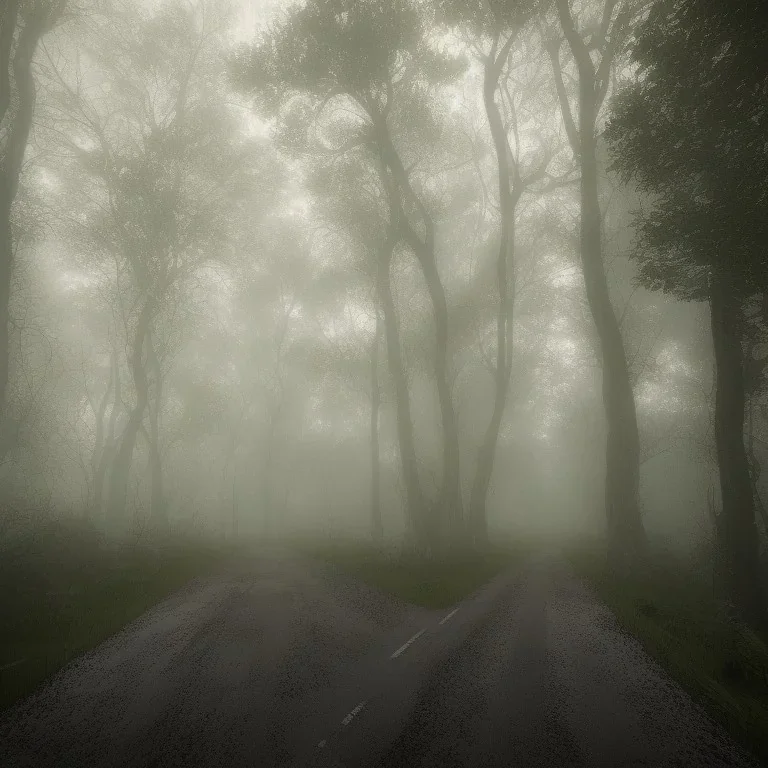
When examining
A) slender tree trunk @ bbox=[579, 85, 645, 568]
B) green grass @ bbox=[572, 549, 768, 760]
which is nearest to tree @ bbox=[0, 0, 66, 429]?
green grass @ bbox=[572, 549, 768, 760]

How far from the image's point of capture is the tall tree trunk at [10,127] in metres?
11.1

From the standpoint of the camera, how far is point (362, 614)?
9.57m

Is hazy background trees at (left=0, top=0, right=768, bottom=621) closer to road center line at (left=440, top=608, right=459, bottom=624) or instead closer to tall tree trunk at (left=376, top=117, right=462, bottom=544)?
tall tree trunk at (left=376, top=117, right=462, bottom=544)

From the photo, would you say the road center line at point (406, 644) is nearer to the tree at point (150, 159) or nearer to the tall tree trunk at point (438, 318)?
the tall tree trunk at point (438, 318)

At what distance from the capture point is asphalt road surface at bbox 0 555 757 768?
4.59 meters

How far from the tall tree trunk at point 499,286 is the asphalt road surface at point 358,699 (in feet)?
A: 31.7

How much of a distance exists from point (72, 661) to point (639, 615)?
11.0 metres

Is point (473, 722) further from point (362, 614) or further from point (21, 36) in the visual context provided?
point (21, 36)

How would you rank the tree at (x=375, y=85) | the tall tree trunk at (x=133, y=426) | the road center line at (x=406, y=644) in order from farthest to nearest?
the tall tree trunk at (x=133, y=426) < the tree at (x=375, y=85) < the road center line at (x=406, y=644)

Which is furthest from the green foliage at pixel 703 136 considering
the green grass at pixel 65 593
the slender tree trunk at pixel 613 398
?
the green grass at pixel 65 593

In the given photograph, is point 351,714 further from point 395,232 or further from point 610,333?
point 395,232

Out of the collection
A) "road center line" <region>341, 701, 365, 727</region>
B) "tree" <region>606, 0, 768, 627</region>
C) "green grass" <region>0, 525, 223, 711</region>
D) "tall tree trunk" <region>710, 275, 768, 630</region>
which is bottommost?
"road center line" <region>341, 701, 365, 727</region>

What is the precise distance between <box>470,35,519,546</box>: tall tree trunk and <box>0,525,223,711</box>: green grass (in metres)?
11.9

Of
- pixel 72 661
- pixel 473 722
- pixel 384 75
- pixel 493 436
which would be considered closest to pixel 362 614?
pixel 473 722
